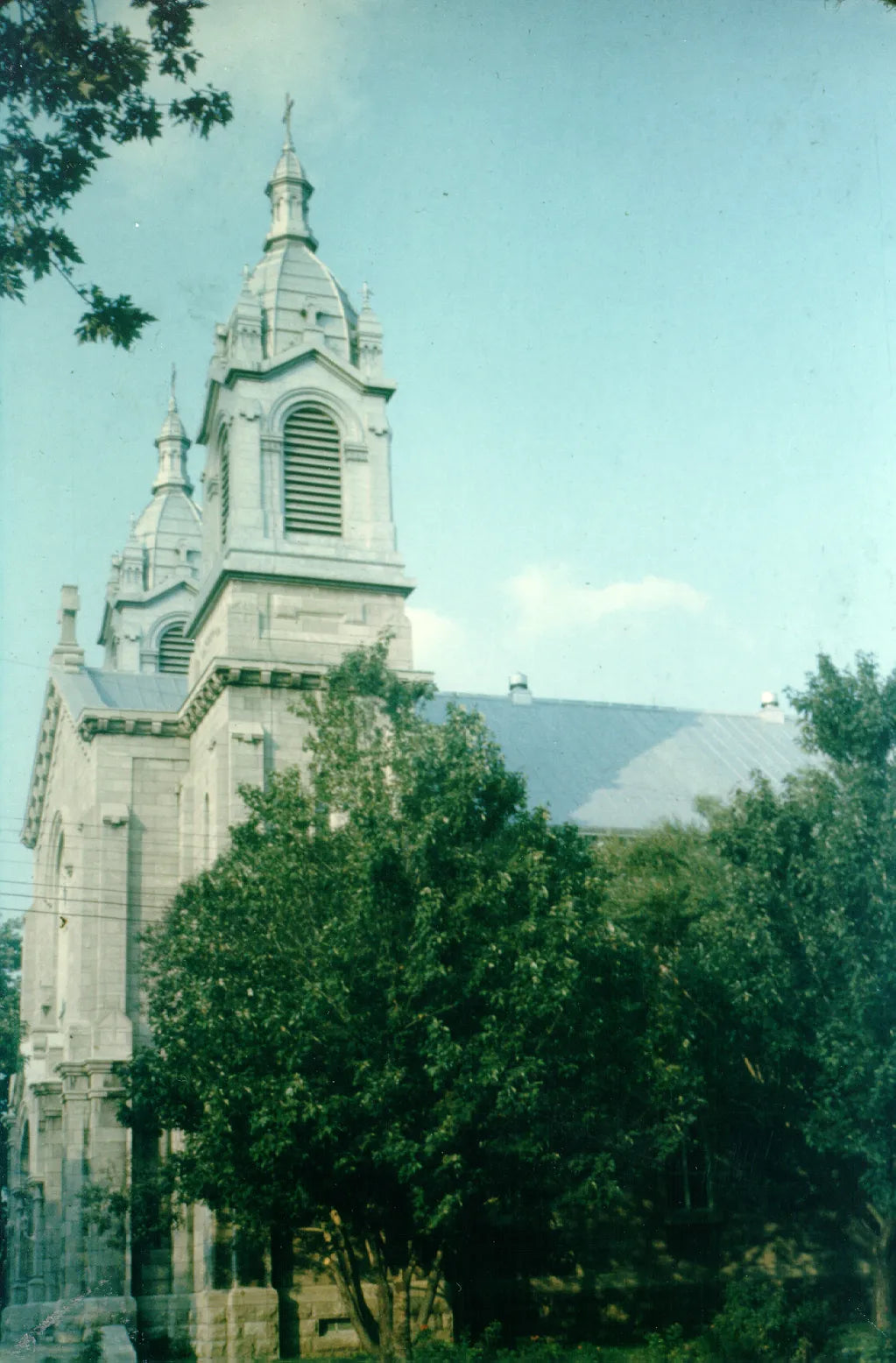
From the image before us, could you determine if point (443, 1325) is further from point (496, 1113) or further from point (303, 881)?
point (303, 881)

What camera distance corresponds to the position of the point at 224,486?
32.2m

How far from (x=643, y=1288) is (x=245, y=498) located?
1791 centimetres

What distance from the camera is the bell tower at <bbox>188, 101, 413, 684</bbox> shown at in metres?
29.6

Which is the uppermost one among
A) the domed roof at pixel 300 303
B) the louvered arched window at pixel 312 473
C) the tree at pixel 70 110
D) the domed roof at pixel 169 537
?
the domed roof at pixel 169 537

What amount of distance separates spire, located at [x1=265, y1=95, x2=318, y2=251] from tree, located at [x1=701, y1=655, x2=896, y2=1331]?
17.6 meters

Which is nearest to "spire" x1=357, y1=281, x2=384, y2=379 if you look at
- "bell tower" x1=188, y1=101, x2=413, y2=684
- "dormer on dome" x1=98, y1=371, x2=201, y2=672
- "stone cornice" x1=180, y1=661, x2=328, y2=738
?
"bell tower" x1=188, y1=101, x2=413, y2=684

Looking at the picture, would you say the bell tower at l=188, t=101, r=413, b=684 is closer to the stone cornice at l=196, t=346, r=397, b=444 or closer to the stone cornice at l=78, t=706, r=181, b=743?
the stone cornice at l=196, t=346, r=397, b=444

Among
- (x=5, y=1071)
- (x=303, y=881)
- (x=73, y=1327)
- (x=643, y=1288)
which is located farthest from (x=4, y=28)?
(x=5, y=1071)

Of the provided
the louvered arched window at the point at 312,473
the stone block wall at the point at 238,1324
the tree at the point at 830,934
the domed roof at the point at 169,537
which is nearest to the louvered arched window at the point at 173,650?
the domed roof at the point at 169,537

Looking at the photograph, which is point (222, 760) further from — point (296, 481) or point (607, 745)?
point (607, 745)

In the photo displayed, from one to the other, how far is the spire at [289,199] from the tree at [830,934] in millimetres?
17608

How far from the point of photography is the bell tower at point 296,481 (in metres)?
29.6

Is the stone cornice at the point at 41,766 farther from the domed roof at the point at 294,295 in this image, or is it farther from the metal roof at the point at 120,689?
the domed roof at the point at 294,295

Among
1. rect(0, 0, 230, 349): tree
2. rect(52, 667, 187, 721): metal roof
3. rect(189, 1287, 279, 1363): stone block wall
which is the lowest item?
rect(189, 1287, 279, 1363): stone block wall
